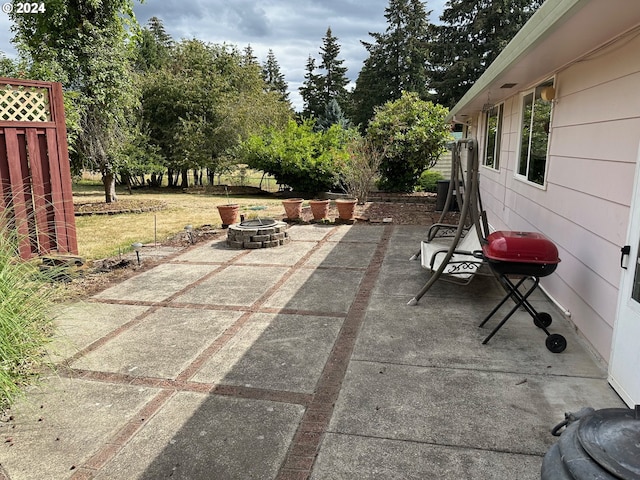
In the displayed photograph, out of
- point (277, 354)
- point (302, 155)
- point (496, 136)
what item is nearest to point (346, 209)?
point (496, 136)

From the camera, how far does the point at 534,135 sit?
517 cm

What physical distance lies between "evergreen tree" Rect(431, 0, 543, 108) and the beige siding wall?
22759mm

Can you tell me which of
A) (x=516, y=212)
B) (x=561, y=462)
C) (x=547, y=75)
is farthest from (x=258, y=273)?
(x=561, y=462)

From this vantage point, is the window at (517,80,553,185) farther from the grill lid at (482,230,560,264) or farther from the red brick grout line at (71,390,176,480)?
the red brick grout line at (71,390,176,480)

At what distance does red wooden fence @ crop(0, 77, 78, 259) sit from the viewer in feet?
15.8

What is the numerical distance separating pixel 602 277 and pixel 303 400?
7.44 feet

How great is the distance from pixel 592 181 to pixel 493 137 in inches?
208

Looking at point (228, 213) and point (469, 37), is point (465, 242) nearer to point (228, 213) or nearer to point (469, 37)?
point (228, 213)

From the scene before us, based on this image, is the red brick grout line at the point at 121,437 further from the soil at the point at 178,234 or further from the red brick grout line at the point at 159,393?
the soil at the point at 178,234

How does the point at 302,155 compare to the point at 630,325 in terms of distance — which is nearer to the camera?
the point at 630,325

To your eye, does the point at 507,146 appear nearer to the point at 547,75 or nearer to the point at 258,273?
the point at 547,75

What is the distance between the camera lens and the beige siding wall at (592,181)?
2.90m
